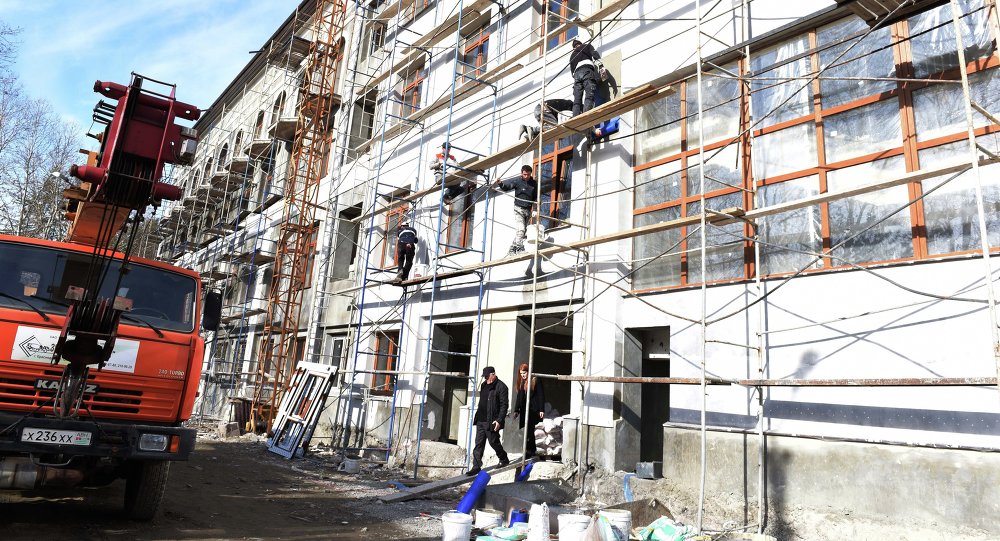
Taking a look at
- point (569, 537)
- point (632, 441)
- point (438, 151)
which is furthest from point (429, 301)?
point (569, 537)

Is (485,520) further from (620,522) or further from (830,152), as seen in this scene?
(830,152)

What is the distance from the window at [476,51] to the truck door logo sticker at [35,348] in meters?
10.7

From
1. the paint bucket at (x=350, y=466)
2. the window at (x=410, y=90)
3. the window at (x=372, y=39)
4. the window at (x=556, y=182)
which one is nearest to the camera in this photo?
the window at (x=556, y=182)

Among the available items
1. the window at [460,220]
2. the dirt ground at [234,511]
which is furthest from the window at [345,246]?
the dirt ground at [234,511]

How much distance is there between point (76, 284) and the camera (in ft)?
20.8

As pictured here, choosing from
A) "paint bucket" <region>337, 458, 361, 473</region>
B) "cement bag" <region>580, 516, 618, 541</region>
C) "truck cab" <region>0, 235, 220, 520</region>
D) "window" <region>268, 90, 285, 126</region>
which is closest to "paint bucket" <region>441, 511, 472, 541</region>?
"cement bag" <region>580, 516, 618, 541</region>

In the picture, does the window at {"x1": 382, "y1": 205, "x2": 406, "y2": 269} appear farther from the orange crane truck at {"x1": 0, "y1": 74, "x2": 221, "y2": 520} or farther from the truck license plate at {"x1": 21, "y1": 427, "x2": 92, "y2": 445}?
the truck license plate at {"x1": 21, "y1": 427, "x2": 92, "y2": 445}

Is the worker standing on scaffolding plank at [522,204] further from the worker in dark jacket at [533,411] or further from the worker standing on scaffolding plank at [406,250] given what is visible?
the worker standing on scaffolding plank at [406,250]

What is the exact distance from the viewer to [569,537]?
5793mm

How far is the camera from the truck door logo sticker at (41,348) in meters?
5.58

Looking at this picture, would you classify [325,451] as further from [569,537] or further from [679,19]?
[679,19]

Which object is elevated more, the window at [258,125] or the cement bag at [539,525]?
the window at [258,125]

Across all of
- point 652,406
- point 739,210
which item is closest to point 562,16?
point 739,210

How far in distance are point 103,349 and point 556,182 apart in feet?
25.9
